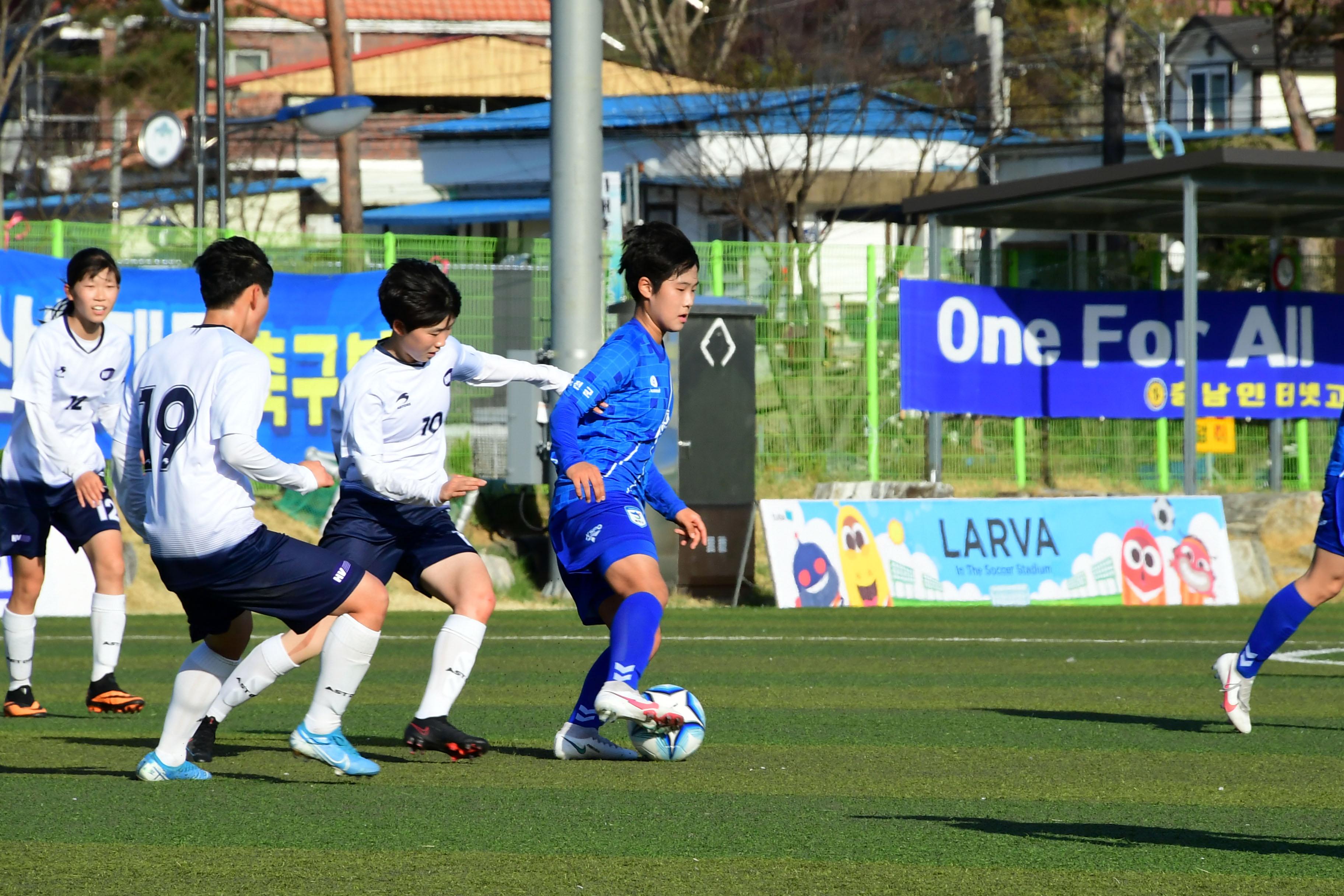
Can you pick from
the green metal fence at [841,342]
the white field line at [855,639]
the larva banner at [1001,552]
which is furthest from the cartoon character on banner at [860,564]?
the green metal fence at [841,342]

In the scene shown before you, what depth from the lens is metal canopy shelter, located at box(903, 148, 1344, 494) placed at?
56.6 ft

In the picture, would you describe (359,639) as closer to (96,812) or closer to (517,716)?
(96,812)

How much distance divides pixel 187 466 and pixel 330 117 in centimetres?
1516

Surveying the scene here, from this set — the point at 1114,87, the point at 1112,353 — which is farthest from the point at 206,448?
the point at 1114,87

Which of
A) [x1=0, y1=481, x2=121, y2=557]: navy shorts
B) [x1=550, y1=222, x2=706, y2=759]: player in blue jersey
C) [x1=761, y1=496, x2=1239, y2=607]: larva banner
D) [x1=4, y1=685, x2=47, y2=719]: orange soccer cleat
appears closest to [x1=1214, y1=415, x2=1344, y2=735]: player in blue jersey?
[x1=550, y1=222, x2=706, y2=759]: player in blue jersey

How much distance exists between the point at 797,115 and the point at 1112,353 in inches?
520

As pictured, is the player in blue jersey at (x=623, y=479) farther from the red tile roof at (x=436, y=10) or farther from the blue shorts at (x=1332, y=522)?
the red tile roof at (x=436, y=10)

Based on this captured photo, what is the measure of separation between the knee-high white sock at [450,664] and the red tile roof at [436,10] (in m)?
51.1

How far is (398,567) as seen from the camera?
22.6ft

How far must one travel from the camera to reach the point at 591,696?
672 cm

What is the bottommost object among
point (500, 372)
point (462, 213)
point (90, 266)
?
point (500, 372)

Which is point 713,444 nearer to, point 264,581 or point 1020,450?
point 1020,450

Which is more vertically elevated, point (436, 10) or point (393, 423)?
point (436, 10)

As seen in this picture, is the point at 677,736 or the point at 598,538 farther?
the point at 677,736
